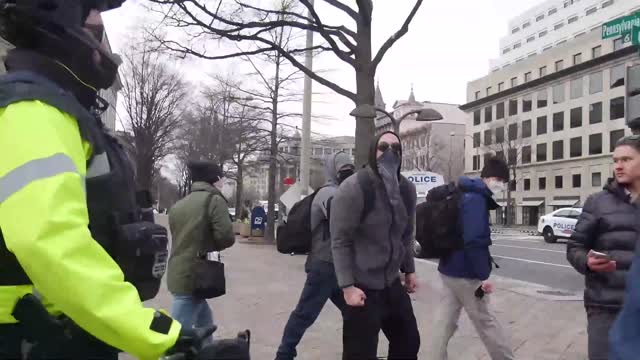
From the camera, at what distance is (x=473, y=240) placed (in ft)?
16.5

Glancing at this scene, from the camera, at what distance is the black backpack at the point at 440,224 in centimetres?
497

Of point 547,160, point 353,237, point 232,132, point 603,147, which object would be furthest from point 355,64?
point 547,160

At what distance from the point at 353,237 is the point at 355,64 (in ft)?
25.6

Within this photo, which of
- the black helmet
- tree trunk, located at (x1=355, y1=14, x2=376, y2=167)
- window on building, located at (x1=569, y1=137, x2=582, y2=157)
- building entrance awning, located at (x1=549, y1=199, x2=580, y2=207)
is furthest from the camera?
window on building, located at (x1=569, y1=137, x2=582, y2=157)

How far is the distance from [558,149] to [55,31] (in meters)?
68.3

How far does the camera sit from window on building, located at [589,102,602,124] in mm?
58281

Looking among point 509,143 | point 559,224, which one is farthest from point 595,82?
point 559,224

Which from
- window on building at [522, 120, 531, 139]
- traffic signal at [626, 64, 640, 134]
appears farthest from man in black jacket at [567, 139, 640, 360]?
window on building at [522, 120, 531, 139]

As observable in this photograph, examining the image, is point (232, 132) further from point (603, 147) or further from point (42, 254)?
point (603, 147)

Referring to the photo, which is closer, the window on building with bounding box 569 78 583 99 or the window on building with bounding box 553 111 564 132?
the window on building with bounding box 569 78 583 99

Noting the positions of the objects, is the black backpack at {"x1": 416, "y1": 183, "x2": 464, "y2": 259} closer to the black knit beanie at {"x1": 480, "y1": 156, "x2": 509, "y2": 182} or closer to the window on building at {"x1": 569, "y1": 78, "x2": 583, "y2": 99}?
the black knit beanie at {"x1": 480, "y1": 156, "x2": 509, "y2": 182}

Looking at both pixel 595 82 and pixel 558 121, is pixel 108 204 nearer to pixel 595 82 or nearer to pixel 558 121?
pixel 595 82

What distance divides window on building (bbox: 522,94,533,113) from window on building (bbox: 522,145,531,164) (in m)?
4.29

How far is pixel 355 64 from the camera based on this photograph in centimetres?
1137
